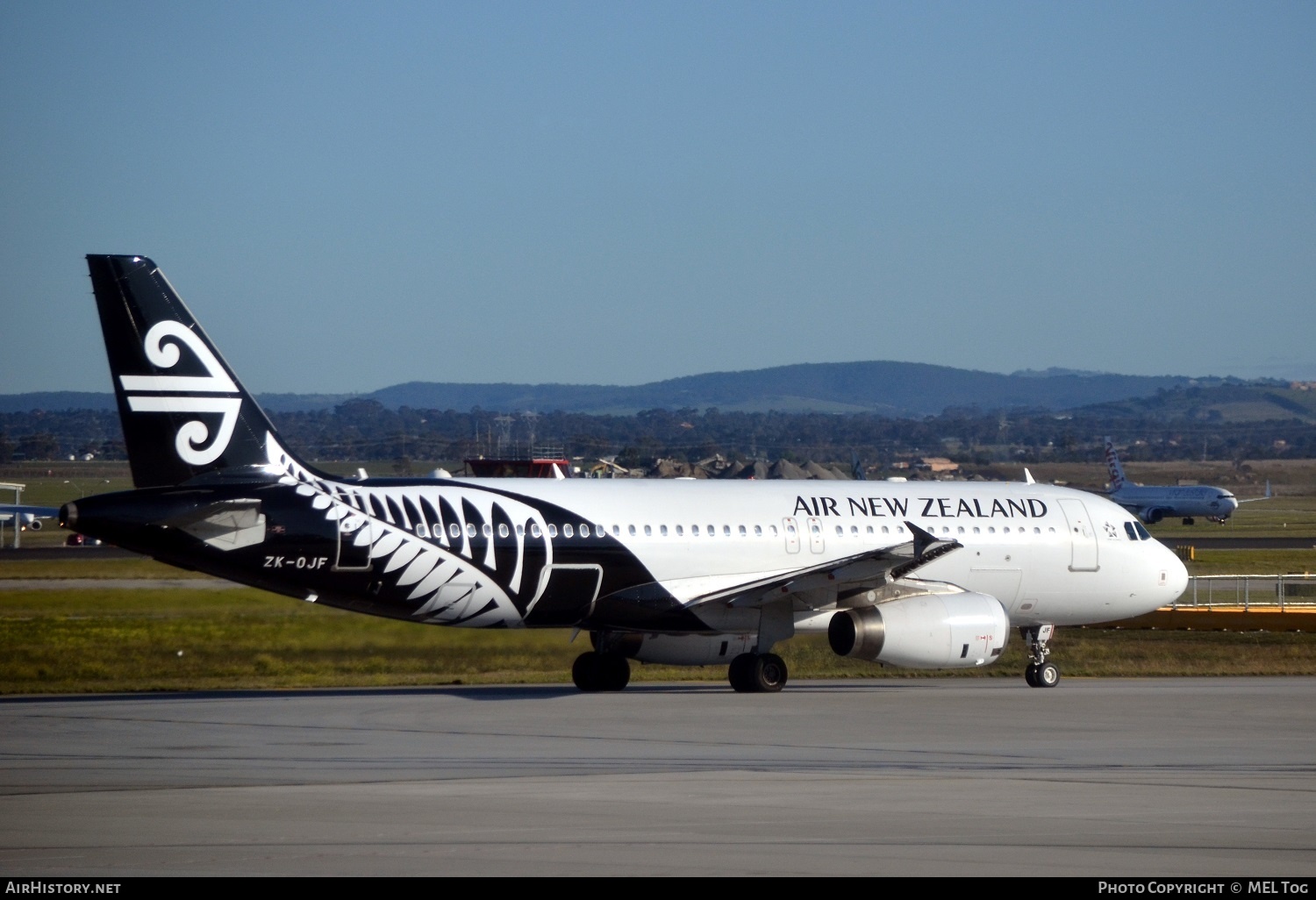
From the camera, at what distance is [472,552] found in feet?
82.7

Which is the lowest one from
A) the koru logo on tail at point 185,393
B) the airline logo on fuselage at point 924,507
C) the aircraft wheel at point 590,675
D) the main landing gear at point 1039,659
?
the aircraft wheel at point 590,675

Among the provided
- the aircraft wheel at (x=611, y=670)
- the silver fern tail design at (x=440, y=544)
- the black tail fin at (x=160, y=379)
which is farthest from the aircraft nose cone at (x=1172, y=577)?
the black tail fin at (x=160, y=379)

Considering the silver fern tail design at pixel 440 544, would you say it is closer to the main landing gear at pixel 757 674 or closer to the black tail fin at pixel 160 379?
the black tail fin at pixel 160 379

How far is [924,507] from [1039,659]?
325 cm

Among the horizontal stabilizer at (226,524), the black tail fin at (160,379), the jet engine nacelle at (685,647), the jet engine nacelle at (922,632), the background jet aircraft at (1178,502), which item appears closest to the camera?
the horizontal stabilizer at (226,524)

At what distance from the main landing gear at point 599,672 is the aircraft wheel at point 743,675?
5.98 feet

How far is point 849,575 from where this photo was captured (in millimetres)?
26688

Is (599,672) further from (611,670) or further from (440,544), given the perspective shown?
(440,544)

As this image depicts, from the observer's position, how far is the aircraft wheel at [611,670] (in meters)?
27.3

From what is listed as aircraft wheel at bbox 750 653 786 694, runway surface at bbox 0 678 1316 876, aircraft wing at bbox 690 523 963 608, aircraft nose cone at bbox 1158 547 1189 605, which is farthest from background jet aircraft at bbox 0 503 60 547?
aircraft nose cone at bbox 1158 547 1189 605

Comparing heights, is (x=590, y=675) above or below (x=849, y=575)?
below

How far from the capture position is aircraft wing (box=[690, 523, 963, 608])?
26234 mm

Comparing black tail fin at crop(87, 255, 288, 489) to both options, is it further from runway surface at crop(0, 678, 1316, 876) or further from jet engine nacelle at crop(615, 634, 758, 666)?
jet engine nacelle at crop(615, 634, 758, 666)

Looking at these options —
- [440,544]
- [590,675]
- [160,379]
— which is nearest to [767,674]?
[590,675]
